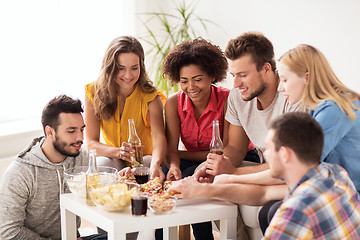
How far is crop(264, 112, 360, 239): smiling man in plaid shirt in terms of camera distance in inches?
66.4

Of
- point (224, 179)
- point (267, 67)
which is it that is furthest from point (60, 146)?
point (267, 67)

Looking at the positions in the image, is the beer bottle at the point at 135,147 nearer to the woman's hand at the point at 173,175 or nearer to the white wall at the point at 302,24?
the woman's hand at the point at 173,175

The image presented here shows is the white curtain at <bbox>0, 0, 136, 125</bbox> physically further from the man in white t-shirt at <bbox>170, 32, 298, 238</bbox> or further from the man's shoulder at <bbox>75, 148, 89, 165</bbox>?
the man in white t-shirt at <bbox>170, 32, 298, 238</bbox>

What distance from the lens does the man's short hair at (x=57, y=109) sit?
8.72ft

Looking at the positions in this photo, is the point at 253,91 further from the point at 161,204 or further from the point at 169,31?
the point at 169,31

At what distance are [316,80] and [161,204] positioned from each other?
2.77ft

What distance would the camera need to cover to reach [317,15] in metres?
3.71

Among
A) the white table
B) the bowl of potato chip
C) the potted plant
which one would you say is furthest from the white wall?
the bowl of potato chip

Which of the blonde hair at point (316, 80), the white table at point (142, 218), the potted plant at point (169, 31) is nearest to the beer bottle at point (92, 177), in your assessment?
the white table at point (142, 218)

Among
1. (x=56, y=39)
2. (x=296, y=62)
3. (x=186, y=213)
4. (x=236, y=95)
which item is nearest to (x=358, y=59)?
(x=236, y=95)

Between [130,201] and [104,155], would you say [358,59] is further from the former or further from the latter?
[130,201]

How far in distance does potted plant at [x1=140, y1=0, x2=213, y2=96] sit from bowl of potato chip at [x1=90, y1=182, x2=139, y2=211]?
2258mm

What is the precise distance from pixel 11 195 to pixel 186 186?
0.84 m

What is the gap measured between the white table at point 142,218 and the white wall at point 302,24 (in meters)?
1.70
